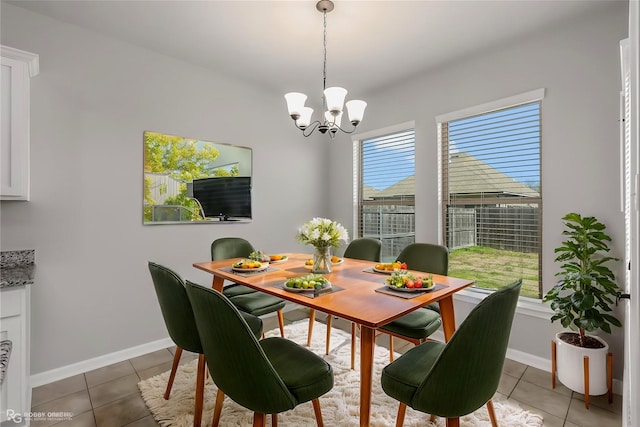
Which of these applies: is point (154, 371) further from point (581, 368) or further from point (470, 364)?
point (581, 368)

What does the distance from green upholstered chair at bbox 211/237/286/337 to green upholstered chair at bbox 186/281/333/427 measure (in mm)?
1135

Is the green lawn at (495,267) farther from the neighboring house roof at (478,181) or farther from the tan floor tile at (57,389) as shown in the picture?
the tan floor tile at (57,389)

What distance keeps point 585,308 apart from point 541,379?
73cm

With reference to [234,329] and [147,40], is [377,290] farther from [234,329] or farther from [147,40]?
[147,40]

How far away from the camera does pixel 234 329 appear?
1.21 m

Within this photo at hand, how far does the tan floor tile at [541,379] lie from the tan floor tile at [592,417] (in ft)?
0.52

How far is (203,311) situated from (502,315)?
1.17 m

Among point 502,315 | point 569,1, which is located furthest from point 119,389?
point 569,1

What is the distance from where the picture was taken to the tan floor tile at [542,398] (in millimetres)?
2035

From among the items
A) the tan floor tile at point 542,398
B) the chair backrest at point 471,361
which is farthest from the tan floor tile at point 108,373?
the tan floor tile at point 542,398

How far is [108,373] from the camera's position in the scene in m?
2.51

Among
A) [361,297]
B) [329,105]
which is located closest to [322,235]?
[361,297]

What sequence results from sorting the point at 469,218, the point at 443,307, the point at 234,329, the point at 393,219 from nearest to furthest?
1. the point at 234,329
2. the point at 443,307
3. the point at 469,218
4. the point at 393,219

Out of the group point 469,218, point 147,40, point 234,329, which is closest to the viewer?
point 234,329
